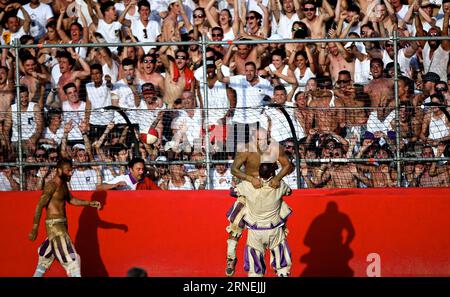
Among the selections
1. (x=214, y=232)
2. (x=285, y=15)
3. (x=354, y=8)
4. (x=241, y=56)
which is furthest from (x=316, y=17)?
(x=214, y=232)

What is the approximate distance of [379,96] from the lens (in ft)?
45.5

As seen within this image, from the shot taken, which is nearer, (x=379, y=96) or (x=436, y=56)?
(x=379, y=96)

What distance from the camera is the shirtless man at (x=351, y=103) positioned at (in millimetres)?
13219

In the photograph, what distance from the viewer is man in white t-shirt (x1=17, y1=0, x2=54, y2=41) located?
16781 mm

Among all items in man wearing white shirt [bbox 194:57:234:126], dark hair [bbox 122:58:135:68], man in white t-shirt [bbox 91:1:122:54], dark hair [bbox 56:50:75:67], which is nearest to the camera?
man wearing white shirt [bbox 194:57:234:126]

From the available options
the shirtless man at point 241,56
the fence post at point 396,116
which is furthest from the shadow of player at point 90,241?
the fence post at point 396,116

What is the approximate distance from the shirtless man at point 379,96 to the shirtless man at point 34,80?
5.09 metres

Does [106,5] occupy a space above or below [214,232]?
above

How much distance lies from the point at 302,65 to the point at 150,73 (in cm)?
239

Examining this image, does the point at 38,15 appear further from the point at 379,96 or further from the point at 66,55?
the point at 379,96

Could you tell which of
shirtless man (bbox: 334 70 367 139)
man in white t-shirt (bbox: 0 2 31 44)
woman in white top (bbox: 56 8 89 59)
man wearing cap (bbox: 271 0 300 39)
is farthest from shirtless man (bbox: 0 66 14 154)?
shirtless man (bbox: 334 70 367 139)

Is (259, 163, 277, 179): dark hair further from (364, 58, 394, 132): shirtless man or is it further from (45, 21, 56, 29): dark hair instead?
(45, 21, 56, 29): dark hair

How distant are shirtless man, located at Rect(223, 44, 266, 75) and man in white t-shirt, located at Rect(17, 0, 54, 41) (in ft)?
11.7

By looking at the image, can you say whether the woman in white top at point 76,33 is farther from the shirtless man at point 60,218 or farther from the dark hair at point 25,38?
the shirtless man at point 60,218
